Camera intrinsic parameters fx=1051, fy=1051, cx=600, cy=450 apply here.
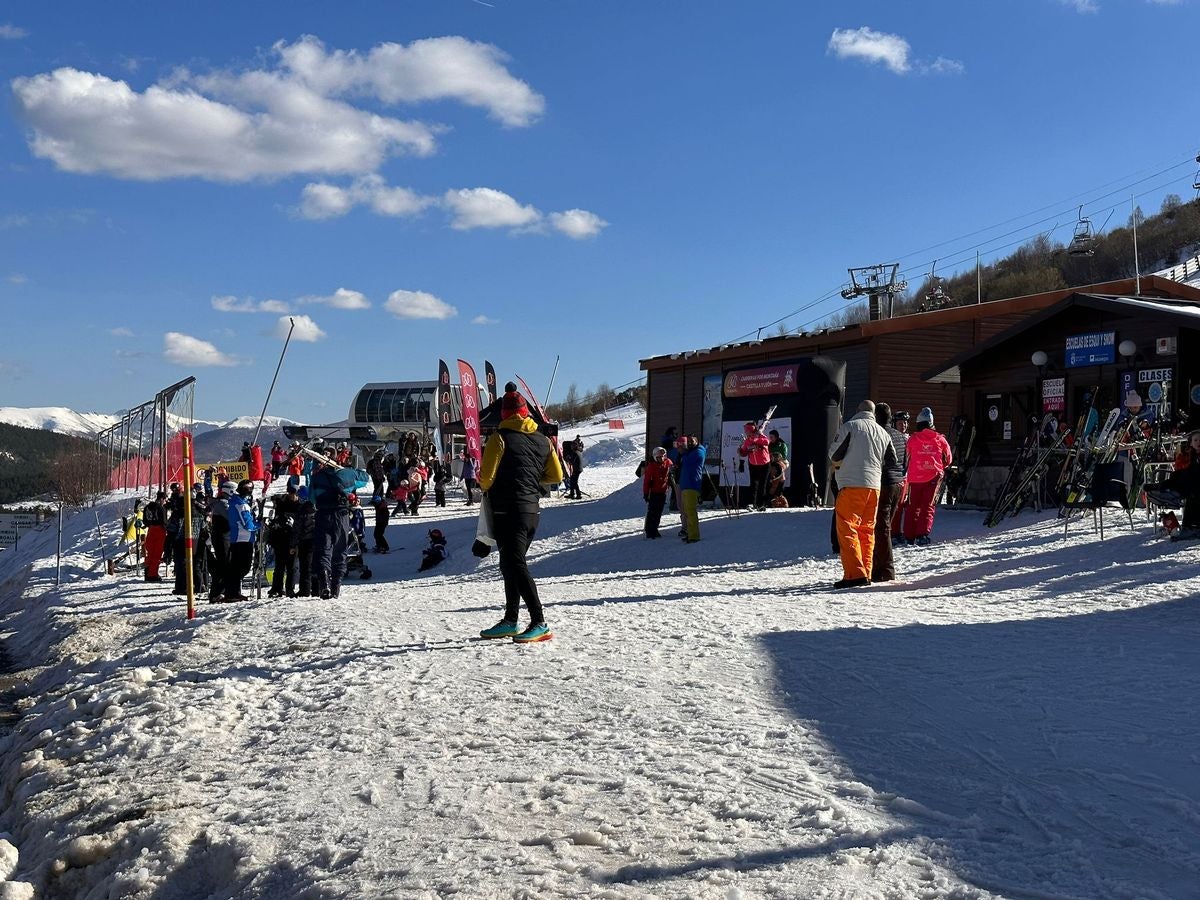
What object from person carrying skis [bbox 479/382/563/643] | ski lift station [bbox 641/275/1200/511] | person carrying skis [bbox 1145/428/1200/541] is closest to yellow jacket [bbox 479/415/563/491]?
person carrying skis [bbox 479/382/563/643]

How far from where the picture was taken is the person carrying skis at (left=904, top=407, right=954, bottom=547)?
43.6ft

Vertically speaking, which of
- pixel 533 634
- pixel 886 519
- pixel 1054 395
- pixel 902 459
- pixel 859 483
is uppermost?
pixel 1054 395

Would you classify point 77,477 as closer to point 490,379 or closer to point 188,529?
point 490,379

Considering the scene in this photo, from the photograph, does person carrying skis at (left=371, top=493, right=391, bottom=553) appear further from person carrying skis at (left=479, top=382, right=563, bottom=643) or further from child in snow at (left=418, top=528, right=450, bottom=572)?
person carrying skis at (left=479, top=382, right=563, bottom=643)

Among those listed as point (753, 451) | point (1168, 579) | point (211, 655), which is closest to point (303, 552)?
point (211, 655)

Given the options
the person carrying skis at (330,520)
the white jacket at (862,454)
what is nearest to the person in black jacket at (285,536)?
the person carrying skis at (330,520)

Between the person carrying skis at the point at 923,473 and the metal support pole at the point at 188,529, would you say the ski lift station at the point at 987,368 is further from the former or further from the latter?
the metal support pole at the point at 188,529

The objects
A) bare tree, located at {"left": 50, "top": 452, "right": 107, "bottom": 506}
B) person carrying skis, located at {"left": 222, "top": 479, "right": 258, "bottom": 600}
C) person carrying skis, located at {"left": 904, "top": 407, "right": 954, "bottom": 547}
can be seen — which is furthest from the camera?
bare tree, located at {"left": 50, "top": 452, "right": 107, "bottom": 506}

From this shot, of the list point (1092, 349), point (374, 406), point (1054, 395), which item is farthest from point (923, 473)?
point (374, 406)

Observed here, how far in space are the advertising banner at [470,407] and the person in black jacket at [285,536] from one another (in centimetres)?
953

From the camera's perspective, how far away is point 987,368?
19.4 m

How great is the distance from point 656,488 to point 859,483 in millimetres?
7352

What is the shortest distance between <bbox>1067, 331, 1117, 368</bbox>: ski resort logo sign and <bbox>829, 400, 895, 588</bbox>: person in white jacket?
8490 millimetres

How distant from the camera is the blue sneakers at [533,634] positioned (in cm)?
718
